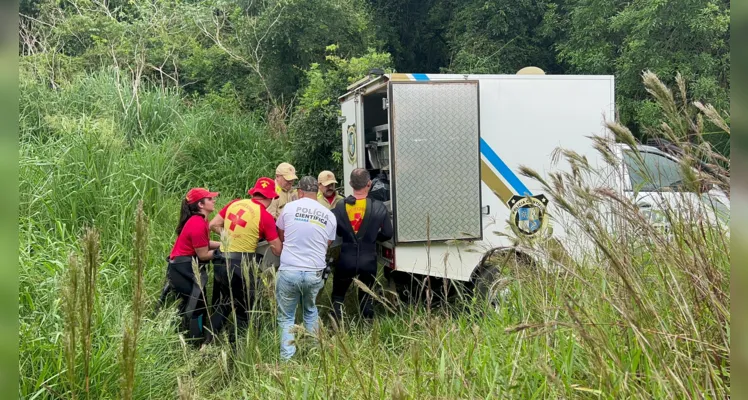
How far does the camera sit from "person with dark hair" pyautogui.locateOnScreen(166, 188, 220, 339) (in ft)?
17.0

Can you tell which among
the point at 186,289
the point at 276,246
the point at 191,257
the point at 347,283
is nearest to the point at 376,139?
the point at 347,283

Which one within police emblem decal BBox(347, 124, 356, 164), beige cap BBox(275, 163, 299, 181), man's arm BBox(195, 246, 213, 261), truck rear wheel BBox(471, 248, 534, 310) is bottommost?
man's arm BBox(195, 246, 213, 261)

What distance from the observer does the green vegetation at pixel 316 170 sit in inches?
81.2

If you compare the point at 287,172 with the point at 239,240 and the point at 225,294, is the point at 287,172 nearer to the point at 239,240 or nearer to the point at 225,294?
the point at 239,240

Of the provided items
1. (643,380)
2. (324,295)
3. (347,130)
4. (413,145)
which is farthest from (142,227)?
(347,130)

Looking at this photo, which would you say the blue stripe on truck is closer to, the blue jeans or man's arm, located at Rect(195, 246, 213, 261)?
the blue jeans

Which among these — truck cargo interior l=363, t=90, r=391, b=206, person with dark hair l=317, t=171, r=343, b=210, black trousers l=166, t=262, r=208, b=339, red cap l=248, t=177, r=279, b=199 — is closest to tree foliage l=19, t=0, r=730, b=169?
truck cargo interior l=363, t=90, r=391, b=206

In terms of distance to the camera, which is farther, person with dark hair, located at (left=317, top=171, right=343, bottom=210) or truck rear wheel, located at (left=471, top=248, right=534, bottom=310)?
person with dark hair, located at (left=317, top=171, right=343, bottom=210)

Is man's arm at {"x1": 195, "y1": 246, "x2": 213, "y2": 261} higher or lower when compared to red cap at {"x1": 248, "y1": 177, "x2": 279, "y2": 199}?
lower

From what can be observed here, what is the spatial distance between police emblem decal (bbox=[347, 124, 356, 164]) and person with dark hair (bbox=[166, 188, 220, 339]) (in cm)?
218

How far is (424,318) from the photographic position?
2.85 m

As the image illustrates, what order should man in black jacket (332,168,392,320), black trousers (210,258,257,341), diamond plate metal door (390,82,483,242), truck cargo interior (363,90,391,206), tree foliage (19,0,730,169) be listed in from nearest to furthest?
black trousers (210,258,257,341)
diamond plate metal door (390,82,483,242)
man in black jacket (332,168,392,320)
truck cargo interior (363,90,391,206)
tree foliage (19,0,730,169)

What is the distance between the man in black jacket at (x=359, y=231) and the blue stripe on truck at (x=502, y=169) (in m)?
1.11

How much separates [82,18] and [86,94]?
204 inches
